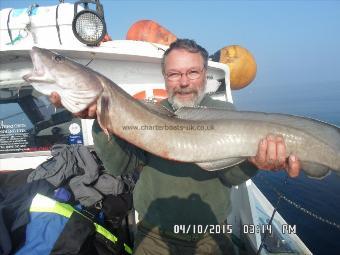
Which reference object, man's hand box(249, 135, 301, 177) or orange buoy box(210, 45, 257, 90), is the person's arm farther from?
orange buoy box(210, 45, 257, 90)

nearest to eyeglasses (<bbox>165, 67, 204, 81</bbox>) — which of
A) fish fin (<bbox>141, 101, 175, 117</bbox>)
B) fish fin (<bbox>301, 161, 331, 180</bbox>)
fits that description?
fish fin (<bbox>141, 101, 175, 117</bbox>)

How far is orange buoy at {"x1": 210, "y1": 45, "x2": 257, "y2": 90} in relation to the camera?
612 cm

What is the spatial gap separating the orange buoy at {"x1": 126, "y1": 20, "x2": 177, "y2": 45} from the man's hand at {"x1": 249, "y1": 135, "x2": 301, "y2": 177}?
3889 mm

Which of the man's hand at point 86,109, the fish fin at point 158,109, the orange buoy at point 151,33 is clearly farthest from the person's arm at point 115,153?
the orange buoy at point 151,33

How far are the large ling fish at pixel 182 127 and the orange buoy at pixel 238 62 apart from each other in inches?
138

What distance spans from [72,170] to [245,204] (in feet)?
8.73

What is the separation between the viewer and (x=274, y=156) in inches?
107

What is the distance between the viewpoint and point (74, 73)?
9.07 ft

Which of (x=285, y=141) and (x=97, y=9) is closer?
(x=285, y=141)

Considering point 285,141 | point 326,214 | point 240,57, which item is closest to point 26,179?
point 285,141

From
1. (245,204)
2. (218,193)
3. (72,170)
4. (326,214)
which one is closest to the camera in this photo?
(218,193)

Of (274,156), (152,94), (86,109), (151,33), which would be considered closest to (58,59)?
(86,109)

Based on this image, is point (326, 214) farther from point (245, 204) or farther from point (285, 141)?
point (285, 141)

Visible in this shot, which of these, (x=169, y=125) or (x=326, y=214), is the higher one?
(x=169, y=125)
